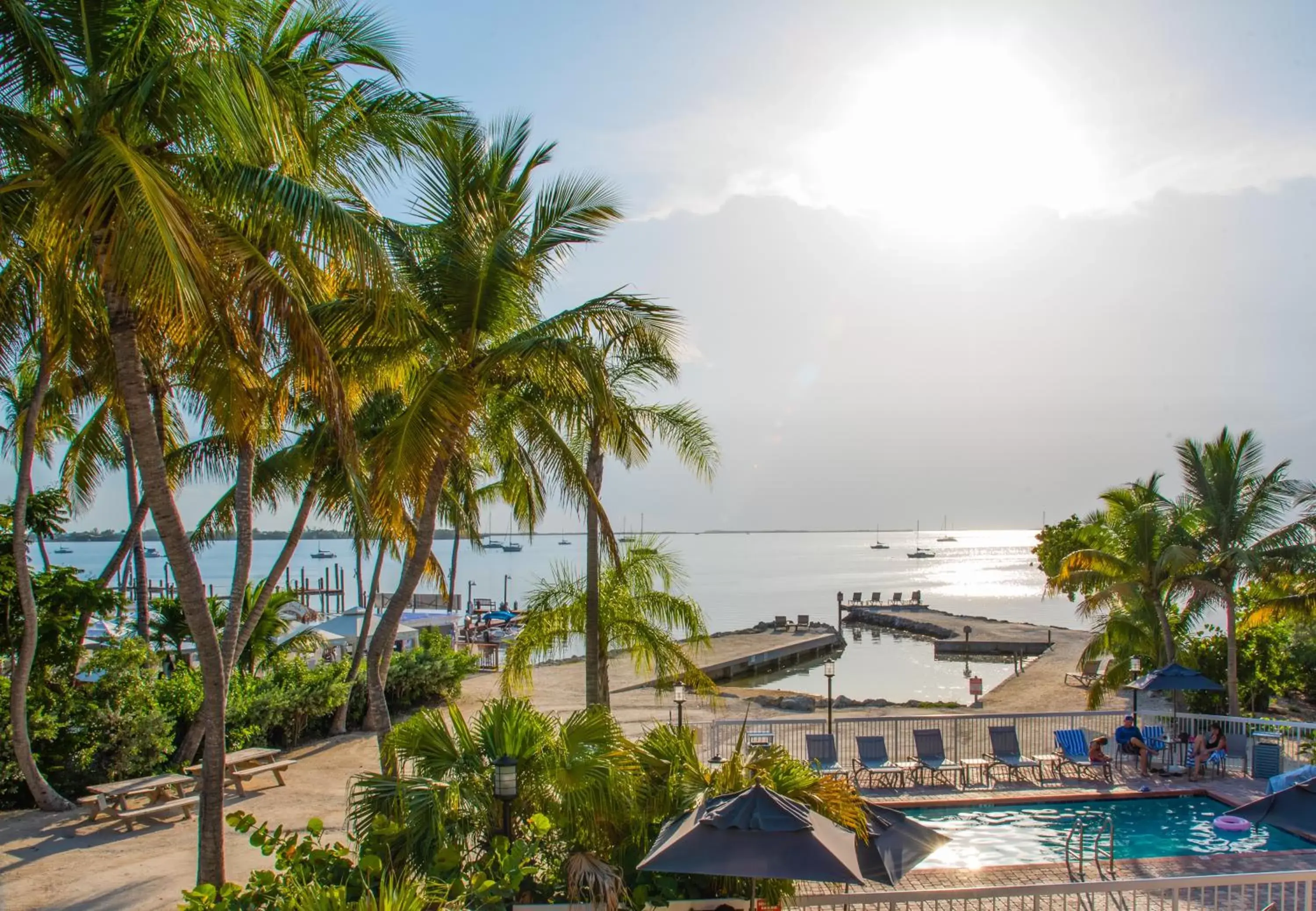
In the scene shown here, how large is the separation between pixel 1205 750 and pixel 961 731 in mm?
5000

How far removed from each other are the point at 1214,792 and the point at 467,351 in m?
13.9

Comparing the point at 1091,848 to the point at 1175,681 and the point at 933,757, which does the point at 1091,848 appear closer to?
the point at 933,757

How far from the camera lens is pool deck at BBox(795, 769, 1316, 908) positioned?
10.3 metres

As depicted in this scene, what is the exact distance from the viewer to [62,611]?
12578mm

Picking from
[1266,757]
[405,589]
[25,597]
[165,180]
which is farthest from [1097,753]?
[25,597]

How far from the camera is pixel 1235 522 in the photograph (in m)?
19.1

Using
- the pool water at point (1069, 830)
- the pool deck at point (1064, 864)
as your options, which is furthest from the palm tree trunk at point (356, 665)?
the pool water at point (1069, 830)

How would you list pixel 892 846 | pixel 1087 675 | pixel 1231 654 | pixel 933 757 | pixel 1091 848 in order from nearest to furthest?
pixel 892 846, pixel 1091 848, pixel 933 757, pixel 1231 654, pixel 1087 675

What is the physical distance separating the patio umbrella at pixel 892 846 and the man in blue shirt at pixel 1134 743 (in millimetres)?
10593

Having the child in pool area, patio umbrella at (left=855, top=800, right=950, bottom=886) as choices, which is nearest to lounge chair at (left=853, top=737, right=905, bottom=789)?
the child in pool area

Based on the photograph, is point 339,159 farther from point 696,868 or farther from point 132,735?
point 132,735

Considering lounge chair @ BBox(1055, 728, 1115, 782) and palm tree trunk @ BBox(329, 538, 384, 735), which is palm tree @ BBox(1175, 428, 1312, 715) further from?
palm tree trunk @ BBox(329, 538, 384, 735)

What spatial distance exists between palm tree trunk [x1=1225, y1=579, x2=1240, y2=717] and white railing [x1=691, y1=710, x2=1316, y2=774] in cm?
124

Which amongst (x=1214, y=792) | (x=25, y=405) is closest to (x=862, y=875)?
(x=1214, y=792)
